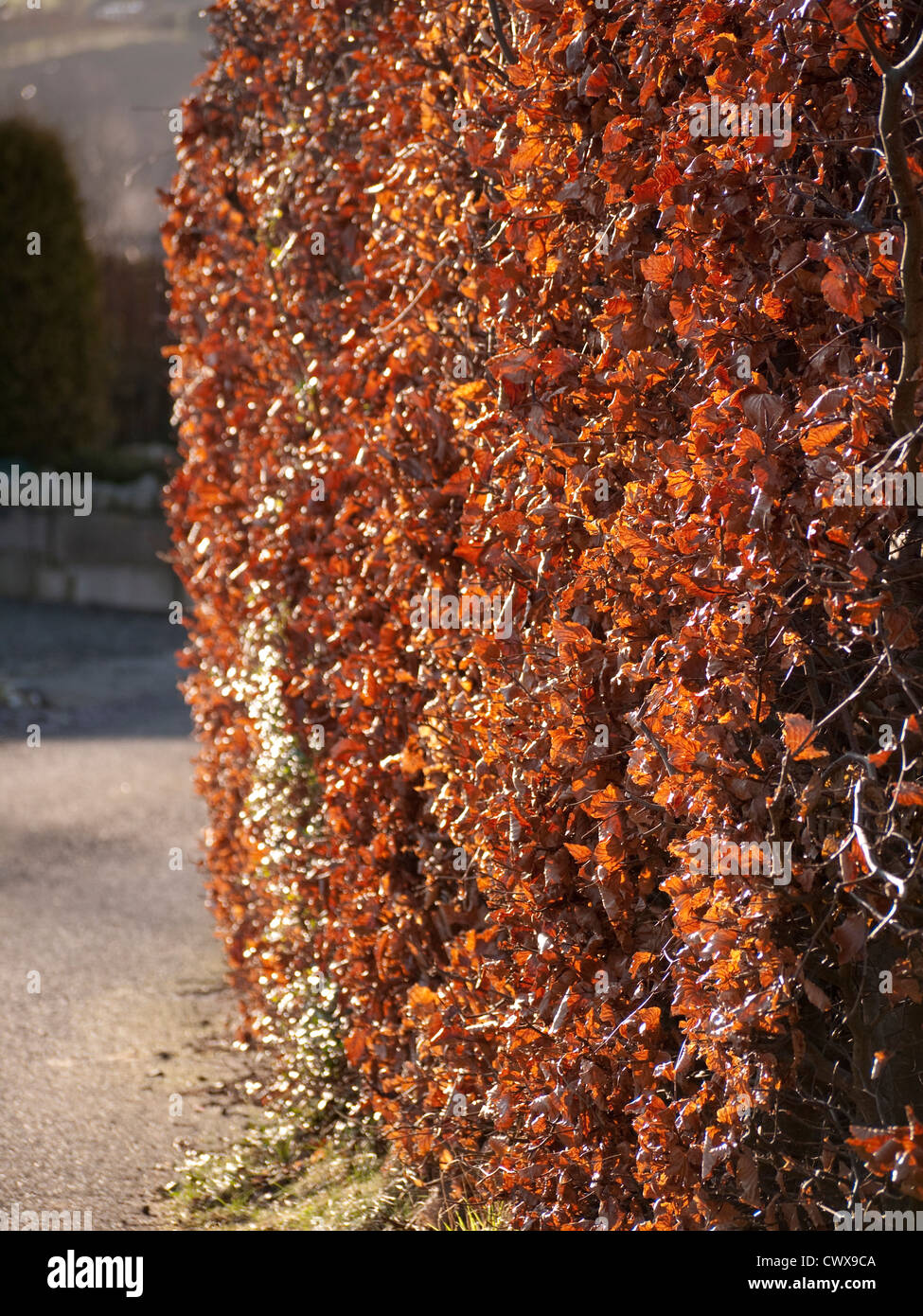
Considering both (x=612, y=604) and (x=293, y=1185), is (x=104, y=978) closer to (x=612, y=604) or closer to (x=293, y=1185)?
A: (x=293, y=1185)

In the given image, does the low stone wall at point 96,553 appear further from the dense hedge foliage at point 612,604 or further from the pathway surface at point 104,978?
the dense hedge foliage at point 612,604

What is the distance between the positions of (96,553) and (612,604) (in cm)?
1431

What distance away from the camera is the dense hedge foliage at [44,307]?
16344 mm

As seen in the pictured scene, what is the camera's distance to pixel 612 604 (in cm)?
231

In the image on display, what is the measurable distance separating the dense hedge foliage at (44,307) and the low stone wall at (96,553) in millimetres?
1222

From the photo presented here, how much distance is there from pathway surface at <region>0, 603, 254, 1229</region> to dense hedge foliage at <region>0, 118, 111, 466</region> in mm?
7664

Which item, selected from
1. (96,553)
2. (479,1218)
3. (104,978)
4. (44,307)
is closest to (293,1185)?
(479,1218)

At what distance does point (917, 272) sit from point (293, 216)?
2.66 meters

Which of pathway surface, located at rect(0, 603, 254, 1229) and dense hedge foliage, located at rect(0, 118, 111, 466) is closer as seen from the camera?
pathway surface, located at rect(0, 603, 254, 1229)

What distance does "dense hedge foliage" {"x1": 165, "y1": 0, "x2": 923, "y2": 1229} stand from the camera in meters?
1.92

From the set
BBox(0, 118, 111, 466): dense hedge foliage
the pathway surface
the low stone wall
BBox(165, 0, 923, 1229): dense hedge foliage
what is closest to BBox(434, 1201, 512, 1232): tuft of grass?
BBox(165, 0, 923, 1229): dense hedge foliage

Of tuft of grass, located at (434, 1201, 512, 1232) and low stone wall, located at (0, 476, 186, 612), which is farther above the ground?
low stone wall, located at (0, 476, 186, 612)

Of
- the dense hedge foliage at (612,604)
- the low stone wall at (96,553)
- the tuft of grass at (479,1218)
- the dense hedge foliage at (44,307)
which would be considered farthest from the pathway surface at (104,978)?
the dense hedge foliage at (44,307)

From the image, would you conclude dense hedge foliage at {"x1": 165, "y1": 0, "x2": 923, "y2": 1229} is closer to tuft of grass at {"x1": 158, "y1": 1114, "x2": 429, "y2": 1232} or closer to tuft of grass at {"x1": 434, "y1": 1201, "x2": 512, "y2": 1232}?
tuft of grass at {"x1": 434, "y1": 1201, "x2": 512, "y2": 1232}
